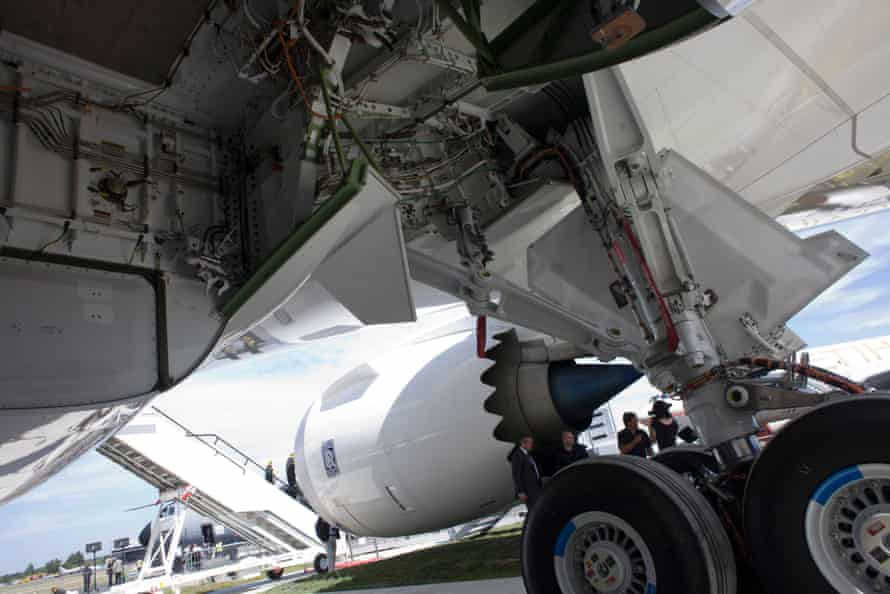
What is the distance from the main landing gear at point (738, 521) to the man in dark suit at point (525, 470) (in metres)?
2.02

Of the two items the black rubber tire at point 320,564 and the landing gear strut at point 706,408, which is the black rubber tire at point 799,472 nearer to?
the landing gear strut at point 706,408

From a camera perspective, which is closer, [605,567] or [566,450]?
[605,567]

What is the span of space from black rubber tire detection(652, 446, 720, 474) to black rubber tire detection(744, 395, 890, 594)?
1525 mm

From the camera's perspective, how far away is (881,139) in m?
4.13

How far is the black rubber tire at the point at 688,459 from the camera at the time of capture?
3896 mm

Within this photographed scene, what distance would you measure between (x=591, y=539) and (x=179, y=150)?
9.75 ft

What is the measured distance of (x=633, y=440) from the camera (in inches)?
225

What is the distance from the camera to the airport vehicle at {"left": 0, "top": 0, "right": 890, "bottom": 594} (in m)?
2.35

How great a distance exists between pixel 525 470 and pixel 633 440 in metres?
1.37

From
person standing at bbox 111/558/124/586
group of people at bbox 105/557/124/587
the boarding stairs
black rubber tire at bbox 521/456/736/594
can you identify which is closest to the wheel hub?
black rubber tire at bbox 521/456/736/594

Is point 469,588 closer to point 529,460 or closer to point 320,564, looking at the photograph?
point 529,460

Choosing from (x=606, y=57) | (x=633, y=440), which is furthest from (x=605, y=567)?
(x=633, y=440)

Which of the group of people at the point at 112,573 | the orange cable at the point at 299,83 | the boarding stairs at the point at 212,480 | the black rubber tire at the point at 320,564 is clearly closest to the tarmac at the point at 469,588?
the orange cable at the point at 299,83

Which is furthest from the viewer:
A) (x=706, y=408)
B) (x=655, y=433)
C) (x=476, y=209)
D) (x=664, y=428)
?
(x=655, y=433)
